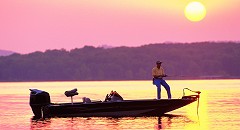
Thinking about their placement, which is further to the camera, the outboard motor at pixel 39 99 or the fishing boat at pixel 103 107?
the outboard motor at pixel 39 99

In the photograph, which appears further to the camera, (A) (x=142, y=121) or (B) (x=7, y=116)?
(B) (x=7, y=116)

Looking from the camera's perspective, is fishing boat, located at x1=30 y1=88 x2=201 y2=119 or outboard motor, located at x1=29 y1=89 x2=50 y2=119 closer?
fishing boat, located at x1=30 y1=88 x2=201 y2=119

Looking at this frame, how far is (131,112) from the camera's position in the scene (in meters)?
41.7

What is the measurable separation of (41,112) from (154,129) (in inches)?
365

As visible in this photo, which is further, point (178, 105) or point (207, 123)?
point (178, 105)

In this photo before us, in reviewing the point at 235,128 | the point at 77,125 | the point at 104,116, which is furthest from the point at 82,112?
the point at 235,128

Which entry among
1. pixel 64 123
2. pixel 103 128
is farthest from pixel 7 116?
pixel 103 128

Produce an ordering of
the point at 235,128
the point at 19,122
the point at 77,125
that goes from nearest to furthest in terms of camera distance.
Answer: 1. the point at 235,128
2. the point at 77,125
3. the point at 19,122

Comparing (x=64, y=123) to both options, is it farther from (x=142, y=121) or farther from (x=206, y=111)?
(x=206, y=111)

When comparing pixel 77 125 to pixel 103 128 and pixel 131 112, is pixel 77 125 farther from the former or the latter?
pixel 131 112

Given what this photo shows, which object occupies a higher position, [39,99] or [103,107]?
[39,99]

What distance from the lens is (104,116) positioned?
137 ft

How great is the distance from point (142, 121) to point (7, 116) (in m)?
11.0

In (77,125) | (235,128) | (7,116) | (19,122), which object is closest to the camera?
(235,128)
